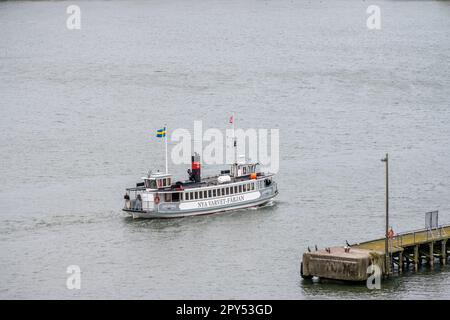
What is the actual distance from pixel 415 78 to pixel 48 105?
42.2m

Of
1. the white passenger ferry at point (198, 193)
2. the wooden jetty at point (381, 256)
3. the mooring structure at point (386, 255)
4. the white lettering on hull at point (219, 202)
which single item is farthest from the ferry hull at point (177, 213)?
the wooden jetty at point (381, 256)

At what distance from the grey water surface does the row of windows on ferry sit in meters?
1.58

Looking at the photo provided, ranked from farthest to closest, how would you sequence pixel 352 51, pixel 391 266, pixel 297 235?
pixel 352 51 → pixel 297 235 → pixel 391 266

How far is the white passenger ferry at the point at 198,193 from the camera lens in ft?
306

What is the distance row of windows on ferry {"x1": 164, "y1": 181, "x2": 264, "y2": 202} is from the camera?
94.0 m

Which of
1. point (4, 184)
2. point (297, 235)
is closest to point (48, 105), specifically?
point (4, 184)

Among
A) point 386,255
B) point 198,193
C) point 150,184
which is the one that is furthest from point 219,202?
point 386,255

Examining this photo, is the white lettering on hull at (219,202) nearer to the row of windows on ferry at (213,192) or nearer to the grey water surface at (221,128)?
the row of windows on ferry at (213,192)

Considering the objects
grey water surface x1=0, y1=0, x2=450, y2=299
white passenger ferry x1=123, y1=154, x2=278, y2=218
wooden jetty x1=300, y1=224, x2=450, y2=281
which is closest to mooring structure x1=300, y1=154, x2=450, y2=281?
wooden jetty x1=300, y1=224, x2=450, y2=281

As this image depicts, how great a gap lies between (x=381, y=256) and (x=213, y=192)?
21.9 meters

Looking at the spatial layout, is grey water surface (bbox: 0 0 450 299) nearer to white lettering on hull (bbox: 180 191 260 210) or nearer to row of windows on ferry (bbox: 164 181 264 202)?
white lettering on hull (bbox: 180 191 260 210)

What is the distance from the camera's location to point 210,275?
79.2 metres

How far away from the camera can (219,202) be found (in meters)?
95.8
